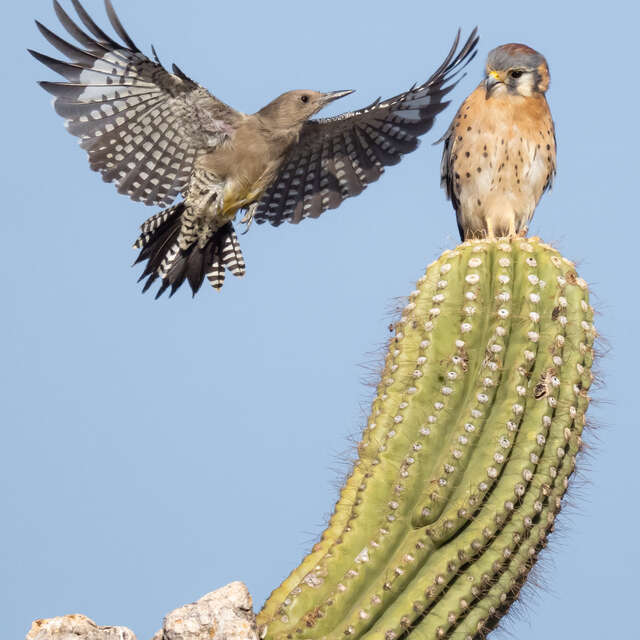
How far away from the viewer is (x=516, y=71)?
213 inches

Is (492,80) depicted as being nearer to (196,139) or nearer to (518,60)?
(518,60)

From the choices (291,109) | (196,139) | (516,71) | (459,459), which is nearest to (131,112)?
(196,139)

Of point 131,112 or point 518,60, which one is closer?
point 518,60

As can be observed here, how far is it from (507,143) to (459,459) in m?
2.23

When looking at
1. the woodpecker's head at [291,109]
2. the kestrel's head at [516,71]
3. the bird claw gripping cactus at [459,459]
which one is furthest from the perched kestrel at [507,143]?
the woodpecker's head at [291,109]

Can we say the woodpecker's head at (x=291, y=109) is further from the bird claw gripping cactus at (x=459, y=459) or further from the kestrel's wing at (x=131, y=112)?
the bird claw gripping cactus at (x=459, y=459)

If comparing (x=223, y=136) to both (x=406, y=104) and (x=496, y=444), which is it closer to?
(x=406, y=104)

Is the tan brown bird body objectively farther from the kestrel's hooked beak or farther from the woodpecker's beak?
the kestrel's hooked beak

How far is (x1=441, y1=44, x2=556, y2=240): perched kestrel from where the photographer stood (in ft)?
17.8

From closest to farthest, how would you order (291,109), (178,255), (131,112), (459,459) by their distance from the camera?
(459,459), (131,112), (178,255), (291,109)

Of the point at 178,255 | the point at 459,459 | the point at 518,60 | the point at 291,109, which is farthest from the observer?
the point at 291,109

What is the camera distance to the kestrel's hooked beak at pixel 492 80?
541cm

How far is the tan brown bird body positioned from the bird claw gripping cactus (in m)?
3.41

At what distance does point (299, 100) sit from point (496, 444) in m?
4.34
